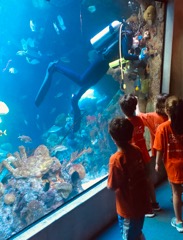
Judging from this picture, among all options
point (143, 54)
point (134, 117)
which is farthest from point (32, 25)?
point (143, 54)

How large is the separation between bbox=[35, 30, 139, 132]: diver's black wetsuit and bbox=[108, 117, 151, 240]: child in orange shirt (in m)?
0.83

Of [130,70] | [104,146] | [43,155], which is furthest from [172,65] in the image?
[43,155]

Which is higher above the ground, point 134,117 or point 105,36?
point 105,36

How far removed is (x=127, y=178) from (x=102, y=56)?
5.22 ft

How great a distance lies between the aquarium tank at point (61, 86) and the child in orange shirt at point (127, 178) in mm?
795

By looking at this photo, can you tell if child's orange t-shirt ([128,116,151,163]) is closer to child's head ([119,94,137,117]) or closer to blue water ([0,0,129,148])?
child's head ([119,94,137,117])

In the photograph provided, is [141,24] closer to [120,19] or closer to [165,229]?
[120,19]

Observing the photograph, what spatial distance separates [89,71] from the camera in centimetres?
321

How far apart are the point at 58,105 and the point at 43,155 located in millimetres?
473

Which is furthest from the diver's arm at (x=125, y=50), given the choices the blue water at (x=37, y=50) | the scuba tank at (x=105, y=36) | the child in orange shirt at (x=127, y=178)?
the child in orange shirt at (x=127, y=178)

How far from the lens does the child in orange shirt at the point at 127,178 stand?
212cm

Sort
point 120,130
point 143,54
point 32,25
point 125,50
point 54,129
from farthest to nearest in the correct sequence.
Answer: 1. point 143,54
2. point 125,50
3. point 54,129
4. point 32,25
5. point 120,130

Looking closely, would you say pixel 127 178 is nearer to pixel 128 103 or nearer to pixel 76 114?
pixel 128 103

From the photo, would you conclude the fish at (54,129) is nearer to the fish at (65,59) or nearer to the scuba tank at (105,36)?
the fish at (65,59)
